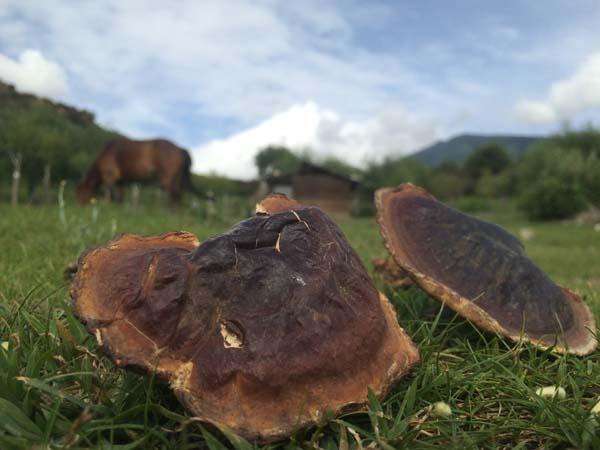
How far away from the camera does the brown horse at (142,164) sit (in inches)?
526

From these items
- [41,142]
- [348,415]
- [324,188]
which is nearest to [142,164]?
[41,142]

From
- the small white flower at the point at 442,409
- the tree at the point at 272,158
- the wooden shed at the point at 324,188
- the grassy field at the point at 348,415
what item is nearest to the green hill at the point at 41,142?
the grassy field at the point at 348,415

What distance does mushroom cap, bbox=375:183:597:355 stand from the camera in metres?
2.06

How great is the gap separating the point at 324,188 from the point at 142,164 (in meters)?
27.3

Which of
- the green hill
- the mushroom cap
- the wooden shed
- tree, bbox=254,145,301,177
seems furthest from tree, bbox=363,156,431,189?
the mushroom cap

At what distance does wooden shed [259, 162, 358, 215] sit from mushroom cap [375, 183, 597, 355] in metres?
36.7

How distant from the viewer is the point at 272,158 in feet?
263

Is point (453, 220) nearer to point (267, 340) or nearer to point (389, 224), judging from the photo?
point (389, 224)

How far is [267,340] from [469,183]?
174ft

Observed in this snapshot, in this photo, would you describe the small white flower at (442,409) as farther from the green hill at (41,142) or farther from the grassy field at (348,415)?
the green hill at (41,142)

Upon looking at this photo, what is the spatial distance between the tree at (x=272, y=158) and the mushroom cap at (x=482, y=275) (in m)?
68.0

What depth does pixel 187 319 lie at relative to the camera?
1295 millimetres

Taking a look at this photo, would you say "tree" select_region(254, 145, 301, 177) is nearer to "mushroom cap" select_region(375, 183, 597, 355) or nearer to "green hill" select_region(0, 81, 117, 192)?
"green hill" select_region(0, 81, 117, 192)

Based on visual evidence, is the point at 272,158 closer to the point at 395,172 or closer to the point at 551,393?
the point at 395,172
